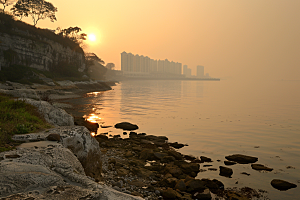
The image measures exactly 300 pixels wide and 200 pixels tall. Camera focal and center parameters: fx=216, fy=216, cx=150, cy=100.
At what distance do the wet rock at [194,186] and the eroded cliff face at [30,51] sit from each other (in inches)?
2125

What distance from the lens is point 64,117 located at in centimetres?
1158

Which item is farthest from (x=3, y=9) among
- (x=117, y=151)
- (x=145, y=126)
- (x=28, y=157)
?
(x=28, y=157)

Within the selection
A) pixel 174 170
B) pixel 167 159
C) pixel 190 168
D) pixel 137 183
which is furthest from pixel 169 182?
pixel 167 159

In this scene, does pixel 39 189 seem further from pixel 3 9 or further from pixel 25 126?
pixel 3 9

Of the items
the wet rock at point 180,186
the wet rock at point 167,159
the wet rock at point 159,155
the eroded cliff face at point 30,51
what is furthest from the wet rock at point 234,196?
the eroded cliff face at point 30,51

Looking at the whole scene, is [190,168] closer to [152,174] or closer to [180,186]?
[152,174]

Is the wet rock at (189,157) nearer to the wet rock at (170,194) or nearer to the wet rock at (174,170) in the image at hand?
the wet rock at (174,170)

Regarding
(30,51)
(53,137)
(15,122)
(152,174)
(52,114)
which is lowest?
(152,174)

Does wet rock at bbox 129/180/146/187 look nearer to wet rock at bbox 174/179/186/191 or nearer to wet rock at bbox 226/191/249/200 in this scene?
wet rock at bbox 174/179/186/191

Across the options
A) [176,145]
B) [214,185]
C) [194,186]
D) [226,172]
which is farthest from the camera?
[176,145]

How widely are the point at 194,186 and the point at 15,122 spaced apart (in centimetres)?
715

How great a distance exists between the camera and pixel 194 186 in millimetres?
8305

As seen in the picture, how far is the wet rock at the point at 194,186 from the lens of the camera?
26.9 feet

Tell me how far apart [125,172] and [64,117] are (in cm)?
480
